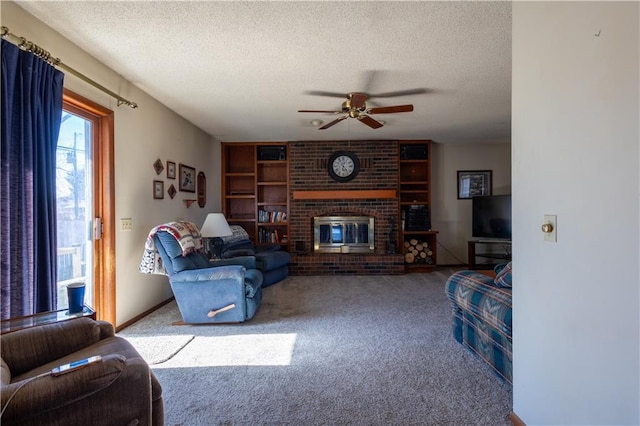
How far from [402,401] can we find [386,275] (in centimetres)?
327

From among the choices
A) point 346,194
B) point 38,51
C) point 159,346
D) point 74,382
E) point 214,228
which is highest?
point 38,51

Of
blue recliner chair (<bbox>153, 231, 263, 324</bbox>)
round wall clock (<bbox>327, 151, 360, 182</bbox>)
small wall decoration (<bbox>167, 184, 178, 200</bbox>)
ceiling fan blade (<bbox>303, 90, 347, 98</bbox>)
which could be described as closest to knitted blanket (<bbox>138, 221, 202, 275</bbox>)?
blue recliner chair (<bbox>153, 231, 263, 324</bbox>)

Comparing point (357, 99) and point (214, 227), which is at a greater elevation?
point (357, 99)

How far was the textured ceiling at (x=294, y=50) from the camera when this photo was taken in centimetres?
179

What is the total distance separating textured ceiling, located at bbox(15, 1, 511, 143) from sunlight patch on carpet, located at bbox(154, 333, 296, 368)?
7.56ft

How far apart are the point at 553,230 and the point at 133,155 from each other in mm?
3351

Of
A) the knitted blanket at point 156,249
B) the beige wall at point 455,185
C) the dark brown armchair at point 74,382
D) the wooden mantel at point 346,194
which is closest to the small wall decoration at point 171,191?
the knitted blanket at point 156,249

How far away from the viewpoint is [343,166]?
5.20 m

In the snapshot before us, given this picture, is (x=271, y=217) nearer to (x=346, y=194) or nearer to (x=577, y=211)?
(x=346, y=194)

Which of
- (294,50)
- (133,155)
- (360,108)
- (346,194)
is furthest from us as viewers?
(346,194)

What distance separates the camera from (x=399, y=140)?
523 cm

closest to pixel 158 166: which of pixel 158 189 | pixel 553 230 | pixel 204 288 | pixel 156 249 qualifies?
pixel 158 189

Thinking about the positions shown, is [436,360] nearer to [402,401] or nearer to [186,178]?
[402,401]

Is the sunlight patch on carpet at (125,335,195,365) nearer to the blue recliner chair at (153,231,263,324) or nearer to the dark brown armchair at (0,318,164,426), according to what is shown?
the blue recliner chair at (153,231,263,324)
